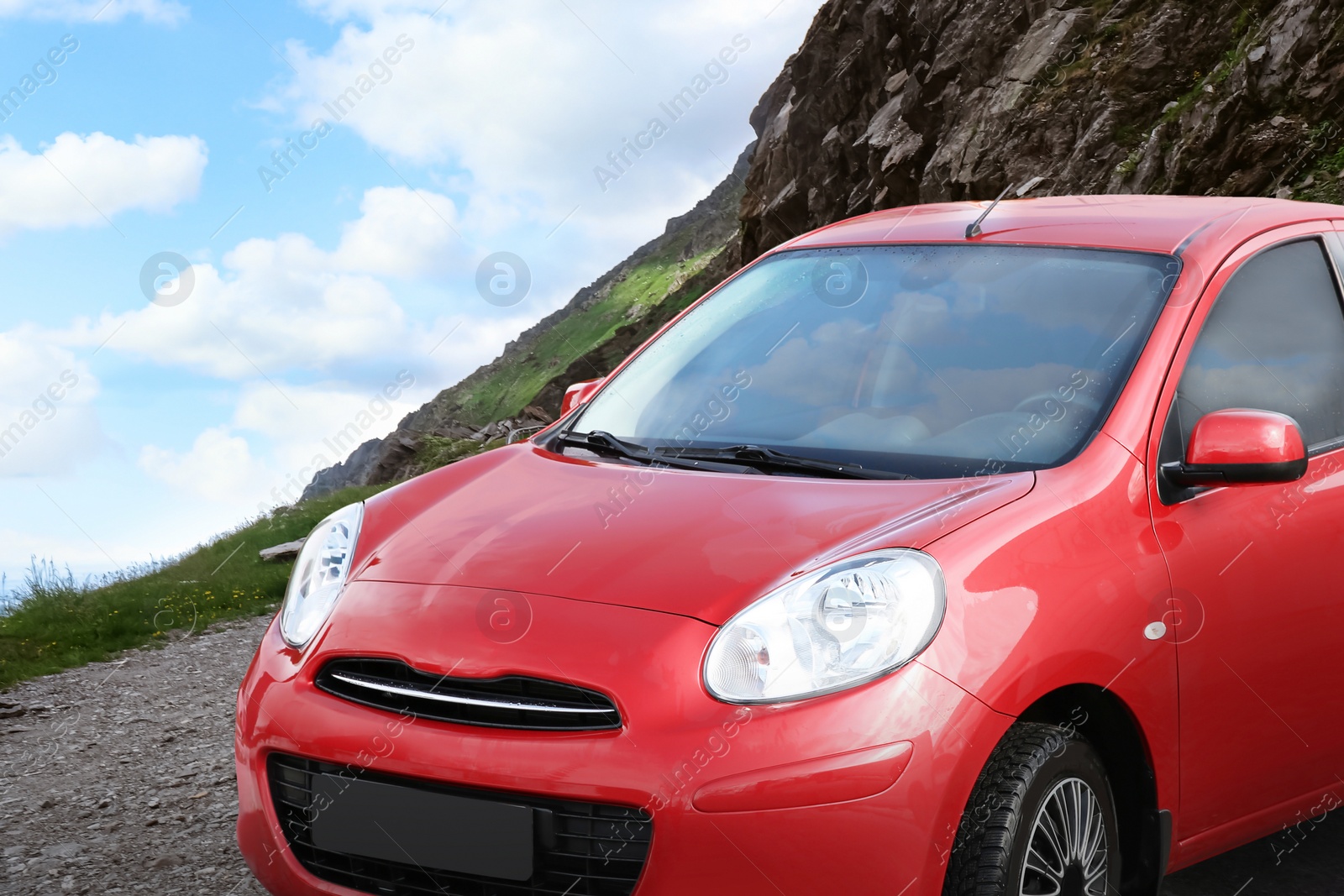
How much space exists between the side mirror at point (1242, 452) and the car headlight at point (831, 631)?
799mm

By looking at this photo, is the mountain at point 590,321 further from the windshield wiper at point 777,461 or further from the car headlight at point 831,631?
the car headlight at point 831,631

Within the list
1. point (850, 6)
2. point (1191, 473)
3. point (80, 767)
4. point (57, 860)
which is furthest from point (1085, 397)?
point (850, 6)

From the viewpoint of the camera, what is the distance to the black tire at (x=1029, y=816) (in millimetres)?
2156

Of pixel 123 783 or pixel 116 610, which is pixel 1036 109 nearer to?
pixel 116 610

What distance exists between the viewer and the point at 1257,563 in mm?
2775

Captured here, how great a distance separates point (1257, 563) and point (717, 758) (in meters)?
1.49

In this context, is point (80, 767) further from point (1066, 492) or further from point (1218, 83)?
point (1218, 83)

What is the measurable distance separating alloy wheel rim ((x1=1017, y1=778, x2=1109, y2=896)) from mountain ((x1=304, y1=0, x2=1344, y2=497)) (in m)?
→ 11.4

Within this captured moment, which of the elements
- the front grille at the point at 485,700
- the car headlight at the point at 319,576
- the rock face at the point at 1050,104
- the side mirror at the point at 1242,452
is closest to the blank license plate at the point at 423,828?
the front grille at the point at 485,700

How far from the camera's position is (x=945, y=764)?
209cm

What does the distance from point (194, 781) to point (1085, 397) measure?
3598 millimetres

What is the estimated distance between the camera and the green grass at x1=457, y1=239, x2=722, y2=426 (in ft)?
332

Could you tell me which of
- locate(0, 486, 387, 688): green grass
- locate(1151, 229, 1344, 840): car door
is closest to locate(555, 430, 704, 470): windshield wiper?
locate(1151, 229, 1344, 840): car door

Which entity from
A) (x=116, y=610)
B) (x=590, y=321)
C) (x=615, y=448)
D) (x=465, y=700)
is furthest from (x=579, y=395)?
(x=590, y=321)
